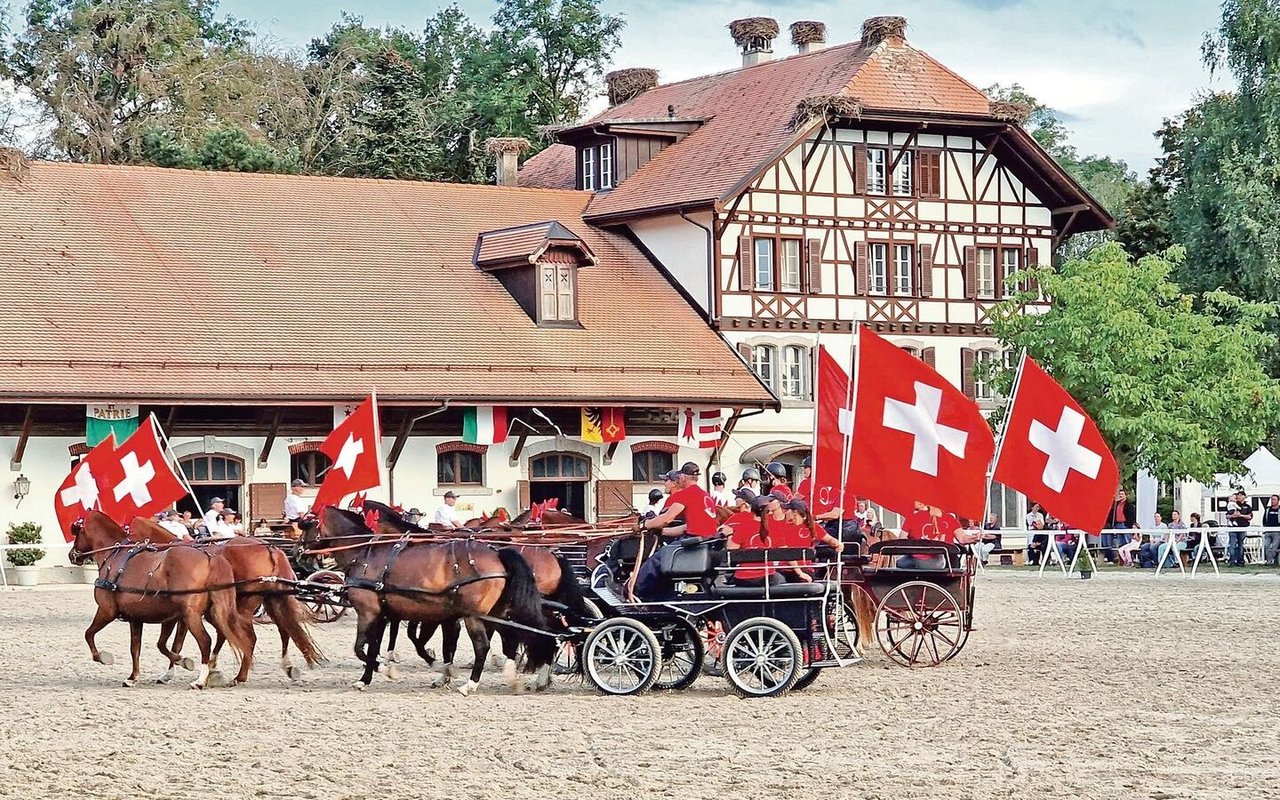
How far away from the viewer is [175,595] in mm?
16891

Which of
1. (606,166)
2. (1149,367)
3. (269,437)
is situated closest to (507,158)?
(606,166)

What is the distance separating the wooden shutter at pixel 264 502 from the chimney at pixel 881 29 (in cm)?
1589

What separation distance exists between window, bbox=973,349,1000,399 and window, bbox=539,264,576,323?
840cm

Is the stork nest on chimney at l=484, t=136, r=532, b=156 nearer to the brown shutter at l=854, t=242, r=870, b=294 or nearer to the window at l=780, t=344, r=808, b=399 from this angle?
the brown shutter at l=854, t=242, r=870, b=294

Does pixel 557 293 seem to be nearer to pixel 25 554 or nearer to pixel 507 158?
pixel 507 158

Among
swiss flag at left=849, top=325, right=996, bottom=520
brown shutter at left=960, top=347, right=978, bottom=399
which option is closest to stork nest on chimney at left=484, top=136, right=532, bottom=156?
brown shutter at left=960, top=347, right=978, bottom=399

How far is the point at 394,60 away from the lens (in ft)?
176

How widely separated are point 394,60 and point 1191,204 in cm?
1991

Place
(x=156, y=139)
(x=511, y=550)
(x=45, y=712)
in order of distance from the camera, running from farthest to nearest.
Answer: (x=156, y=139), (x=511, y=550), (x=45, y=712)

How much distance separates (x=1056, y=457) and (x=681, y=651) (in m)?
3.21

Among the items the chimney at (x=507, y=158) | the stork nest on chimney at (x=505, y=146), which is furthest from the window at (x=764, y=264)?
the stork nest on chimney at (x=505, y=146)

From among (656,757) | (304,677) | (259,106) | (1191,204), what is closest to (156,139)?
(259,106)

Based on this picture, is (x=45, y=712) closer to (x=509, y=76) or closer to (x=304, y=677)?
(x=304, y=677)

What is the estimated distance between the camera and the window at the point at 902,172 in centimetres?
4200
